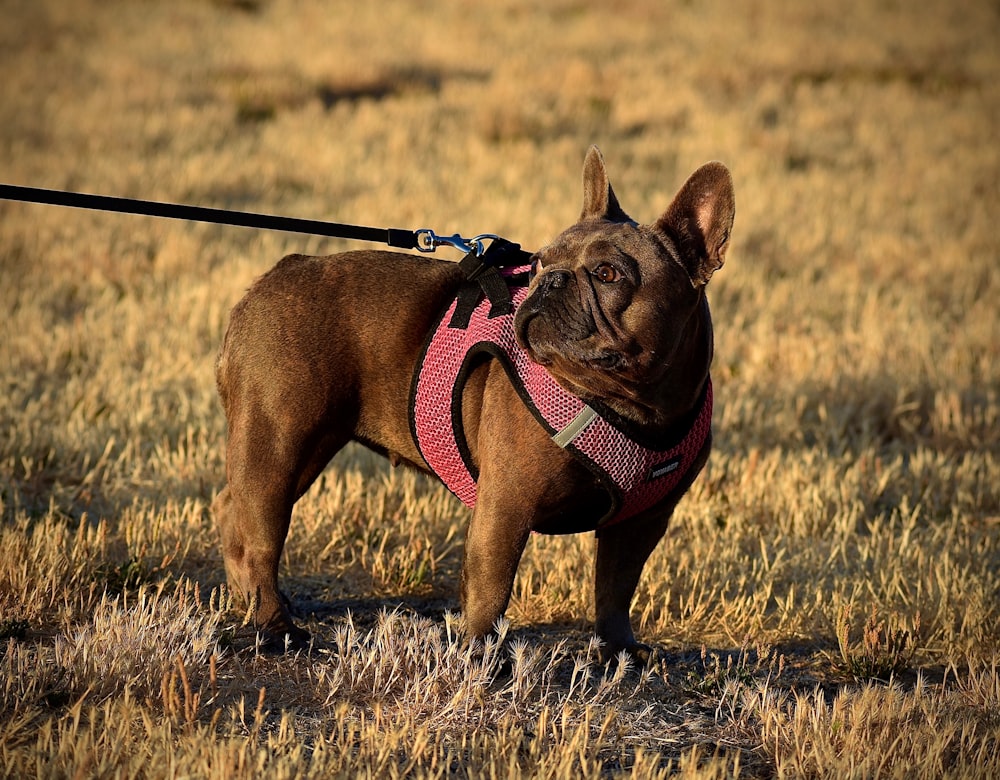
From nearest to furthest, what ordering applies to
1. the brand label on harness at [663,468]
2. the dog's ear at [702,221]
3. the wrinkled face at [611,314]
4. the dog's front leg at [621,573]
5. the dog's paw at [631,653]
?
the wrinkled face at [611,314]
the dog's ear at [702,221]
the brand label on harness at [663,468]
the dog's front leg at [621,573]
the dog's paw at [631,653]

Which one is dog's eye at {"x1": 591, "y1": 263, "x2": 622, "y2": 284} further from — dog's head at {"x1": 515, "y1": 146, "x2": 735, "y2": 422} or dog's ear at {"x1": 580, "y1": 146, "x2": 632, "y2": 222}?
dog's ear at {"x1": 580, "y1": 146, "x2": 632, "y2": 222}

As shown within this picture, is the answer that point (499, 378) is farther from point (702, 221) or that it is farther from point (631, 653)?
point (631, 653)

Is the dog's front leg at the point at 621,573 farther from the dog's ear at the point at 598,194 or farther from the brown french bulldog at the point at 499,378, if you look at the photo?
the dog's ear at the point at 598,194

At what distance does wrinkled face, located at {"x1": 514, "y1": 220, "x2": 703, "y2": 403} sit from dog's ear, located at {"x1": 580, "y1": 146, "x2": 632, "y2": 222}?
1.13ft

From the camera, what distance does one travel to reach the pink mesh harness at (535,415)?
373 cm

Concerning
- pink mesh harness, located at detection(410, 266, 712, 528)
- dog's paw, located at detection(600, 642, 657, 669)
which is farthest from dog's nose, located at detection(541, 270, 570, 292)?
dog's paw, located at detection(600, 642, 657, 669)

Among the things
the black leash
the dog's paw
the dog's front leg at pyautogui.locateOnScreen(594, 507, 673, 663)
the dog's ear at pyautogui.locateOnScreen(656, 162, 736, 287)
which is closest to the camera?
the dog's ear at pyautogui.locateOnScreen(656, 162, 736, 287)

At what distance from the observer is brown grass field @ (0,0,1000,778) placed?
3672mm

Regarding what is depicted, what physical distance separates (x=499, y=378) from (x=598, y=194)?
74 centimetres

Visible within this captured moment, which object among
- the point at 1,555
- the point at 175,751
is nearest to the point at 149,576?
the point at 1,555

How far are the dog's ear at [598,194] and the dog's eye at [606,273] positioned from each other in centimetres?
44

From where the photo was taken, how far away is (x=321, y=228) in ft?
14.1

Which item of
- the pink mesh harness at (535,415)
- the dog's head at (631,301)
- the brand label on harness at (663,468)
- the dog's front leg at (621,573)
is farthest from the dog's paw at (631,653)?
the dog's head at (631,301)

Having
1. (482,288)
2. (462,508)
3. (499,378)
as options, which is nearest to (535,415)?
(499,378)
